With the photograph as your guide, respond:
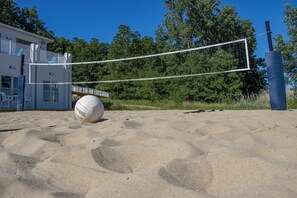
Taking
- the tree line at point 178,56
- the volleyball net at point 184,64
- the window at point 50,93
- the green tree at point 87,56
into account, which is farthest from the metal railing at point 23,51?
the green tree at point 87,56

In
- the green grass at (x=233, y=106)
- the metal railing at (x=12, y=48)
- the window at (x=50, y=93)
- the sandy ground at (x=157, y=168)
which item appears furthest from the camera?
the window at (x=50, y=93)

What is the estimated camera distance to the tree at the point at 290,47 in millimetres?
14041

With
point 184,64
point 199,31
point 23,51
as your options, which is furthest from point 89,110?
point 199,31

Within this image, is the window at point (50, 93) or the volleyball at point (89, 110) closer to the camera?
the volleyball at point (89, 110)

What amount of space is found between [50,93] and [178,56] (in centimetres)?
1327

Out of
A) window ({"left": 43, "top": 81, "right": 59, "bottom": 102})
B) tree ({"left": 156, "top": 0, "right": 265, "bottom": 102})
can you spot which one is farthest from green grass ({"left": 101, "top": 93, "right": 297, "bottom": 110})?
tree ({"left": 156, "top": 0, "right": 265, "bottom": 102})

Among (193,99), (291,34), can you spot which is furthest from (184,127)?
(193,99)

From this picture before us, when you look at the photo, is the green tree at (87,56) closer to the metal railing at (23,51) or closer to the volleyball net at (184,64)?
the volleyball net at (184,64)

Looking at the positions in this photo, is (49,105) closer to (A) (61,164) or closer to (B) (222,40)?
(A) (61,164)

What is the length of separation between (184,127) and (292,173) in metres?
1.63

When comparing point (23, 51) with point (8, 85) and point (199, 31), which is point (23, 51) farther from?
Answer: point (199, 31)

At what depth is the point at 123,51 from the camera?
27.8 meters

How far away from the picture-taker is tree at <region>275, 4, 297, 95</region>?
1404 centimetres

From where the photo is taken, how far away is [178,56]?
24359mm
